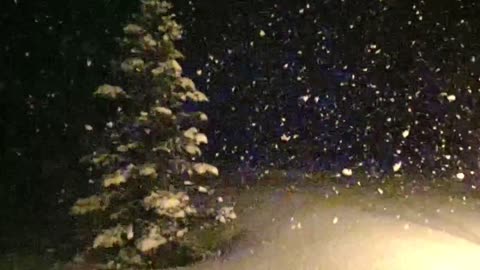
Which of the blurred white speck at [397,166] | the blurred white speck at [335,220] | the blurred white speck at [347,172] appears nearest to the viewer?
the blurred white speck at [335,220]

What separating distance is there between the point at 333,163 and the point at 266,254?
748 cm

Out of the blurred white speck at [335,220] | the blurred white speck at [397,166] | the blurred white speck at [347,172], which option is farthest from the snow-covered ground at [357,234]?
the blurred white speck at [397,166]

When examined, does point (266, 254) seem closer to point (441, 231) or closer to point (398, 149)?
point (441, 231)

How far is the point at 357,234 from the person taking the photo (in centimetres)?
1142

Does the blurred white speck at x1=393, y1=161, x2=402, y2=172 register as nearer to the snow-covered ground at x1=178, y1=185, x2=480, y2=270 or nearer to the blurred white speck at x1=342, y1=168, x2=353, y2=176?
the blurred white speck at x1=342, y1=168, x2=353, y2=176

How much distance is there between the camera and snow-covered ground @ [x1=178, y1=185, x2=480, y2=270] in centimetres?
1031

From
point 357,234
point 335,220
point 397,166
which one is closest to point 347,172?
point 397,166

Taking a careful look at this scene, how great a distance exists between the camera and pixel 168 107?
36.9 ft

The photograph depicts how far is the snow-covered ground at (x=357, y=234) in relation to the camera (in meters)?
10.3

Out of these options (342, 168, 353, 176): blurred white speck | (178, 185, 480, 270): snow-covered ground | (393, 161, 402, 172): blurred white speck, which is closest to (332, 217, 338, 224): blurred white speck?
(178, 185, 480, 270): snow-covered ground

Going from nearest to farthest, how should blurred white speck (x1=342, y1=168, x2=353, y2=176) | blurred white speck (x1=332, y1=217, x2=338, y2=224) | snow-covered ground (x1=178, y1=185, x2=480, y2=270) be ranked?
snow-covered ground (x1=178, y1=185, x2=480, y2=270)
blurred white speck (x1=332, y1=217, x2=338, y2=224)
blurred white speck (x1=342, y1=168, x2=353, y2=176)

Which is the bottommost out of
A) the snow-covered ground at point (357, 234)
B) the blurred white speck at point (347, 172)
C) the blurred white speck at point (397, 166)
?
the snow-covered ground at point (357, 234)

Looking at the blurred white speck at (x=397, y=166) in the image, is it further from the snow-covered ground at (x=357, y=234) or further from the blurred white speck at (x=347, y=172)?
the snow-covered ground at (x=357, y=234)

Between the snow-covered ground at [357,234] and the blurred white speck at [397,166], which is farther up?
the blurred white speck at [397,166]
